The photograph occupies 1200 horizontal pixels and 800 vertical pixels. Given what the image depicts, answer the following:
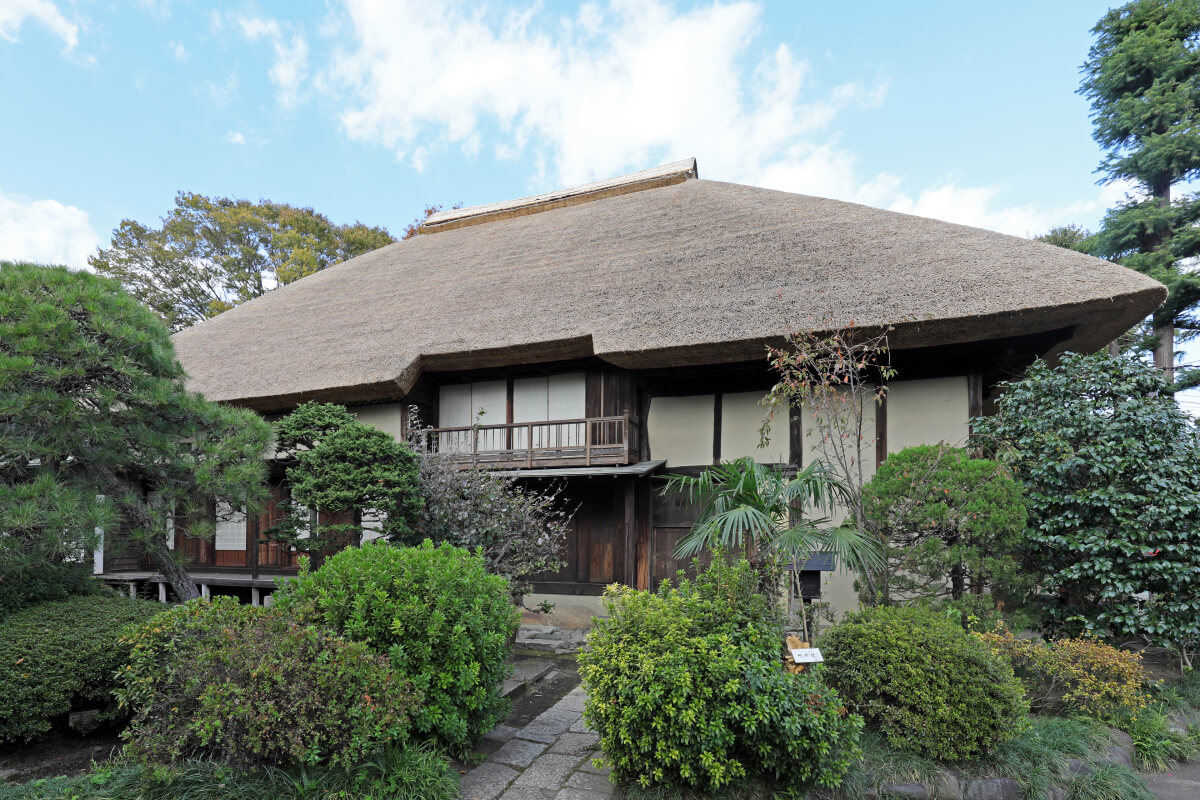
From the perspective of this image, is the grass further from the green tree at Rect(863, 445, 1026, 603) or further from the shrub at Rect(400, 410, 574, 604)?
the green tree at Rect(863, 445, 1026, 603)

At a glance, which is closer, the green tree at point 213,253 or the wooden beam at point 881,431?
the wooden beam at point 881,431

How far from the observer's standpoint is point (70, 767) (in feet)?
12.4

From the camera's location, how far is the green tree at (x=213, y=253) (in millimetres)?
18547

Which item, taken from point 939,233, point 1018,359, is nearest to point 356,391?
point 939,233

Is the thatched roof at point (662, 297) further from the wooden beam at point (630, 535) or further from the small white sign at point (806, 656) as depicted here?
the small white sign at point (806, 656)

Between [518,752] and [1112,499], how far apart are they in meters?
5.41

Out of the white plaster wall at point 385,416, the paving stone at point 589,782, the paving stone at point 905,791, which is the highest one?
the white plaster wall at point 385,416

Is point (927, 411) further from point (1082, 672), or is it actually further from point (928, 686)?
point (928, 686)

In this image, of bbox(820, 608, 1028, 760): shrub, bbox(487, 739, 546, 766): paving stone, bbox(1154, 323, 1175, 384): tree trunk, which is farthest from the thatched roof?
bbox(1154, 323, 1175, 384): tree trunk

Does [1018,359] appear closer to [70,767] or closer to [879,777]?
[879,777]

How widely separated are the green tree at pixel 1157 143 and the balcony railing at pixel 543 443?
10461 mm

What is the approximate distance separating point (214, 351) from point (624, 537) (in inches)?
320

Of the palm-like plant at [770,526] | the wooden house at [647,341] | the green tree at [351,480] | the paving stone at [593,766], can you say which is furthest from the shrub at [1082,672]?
the green tree at [351,480]

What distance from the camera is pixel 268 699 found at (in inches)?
117
